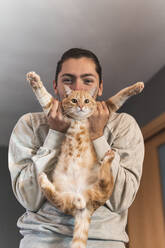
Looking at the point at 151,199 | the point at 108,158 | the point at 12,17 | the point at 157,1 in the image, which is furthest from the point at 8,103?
the point at 108,158

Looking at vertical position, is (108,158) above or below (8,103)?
below

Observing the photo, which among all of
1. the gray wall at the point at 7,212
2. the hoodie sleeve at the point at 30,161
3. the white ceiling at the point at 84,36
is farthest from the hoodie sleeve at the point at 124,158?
the gray wall at the point at 7,212

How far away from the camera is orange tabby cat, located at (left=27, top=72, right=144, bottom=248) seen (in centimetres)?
65

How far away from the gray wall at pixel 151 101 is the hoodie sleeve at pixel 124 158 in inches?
42.2

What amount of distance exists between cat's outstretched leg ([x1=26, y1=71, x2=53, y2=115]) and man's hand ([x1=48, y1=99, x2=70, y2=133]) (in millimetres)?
13

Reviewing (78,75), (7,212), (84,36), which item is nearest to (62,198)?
(78,75)

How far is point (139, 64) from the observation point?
6.37 ft

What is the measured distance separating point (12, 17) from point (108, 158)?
110 centimetres

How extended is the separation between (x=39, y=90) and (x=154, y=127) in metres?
1.36

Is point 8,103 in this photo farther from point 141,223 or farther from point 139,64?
point 141,223

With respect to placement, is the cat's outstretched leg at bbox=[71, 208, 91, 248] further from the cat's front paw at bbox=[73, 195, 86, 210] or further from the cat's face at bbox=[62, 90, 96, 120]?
the cat's face at bbox=[62, 90, 96, 120]

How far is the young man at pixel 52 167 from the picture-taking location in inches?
29.6

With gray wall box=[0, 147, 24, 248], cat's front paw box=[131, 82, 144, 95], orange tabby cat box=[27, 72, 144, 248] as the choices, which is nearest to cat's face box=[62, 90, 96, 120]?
orange tabby cat box=[27, 72, 144, 248]

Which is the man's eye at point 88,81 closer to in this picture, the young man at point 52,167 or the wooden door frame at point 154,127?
the young man at point 52,167
